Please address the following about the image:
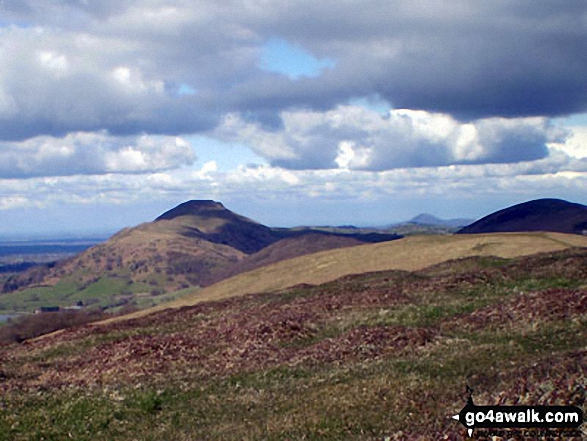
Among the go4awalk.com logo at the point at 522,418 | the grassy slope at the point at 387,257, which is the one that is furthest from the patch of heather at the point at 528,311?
the grassy slope at the point at 387,257

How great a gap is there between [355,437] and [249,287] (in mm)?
57501

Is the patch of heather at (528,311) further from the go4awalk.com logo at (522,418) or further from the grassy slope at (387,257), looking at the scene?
the grassy slope at (387,257)

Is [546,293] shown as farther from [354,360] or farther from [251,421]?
[251,421]

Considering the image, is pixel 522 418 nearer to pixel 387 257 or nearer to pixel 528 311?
pixel 528 311

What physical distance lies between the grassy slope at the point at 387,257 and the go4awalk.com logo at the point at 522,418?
177 feet

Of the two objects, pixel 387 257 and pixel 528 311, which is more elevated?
pixel 387 257

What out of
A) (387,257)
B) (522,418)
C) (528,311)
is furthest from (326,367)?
(387,257)

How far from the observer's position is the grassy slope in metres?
69.2

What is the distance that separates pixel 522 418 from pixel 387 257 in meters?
64.1

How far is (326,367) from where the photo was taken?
27656 mm

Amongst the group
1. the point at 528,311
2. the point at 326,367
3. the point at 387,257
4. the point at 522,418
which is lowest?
the point at 326,367

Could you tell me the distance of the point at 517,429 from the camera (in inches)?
496

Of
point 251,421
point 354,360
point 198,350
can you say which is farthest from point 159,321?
point 251,421

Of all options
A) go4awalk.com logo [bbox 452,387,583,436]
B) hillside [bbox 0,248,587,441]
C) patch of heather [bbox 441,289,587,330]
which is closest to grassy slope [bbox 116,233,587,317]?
hillside [bbox 0,248,587,441]
